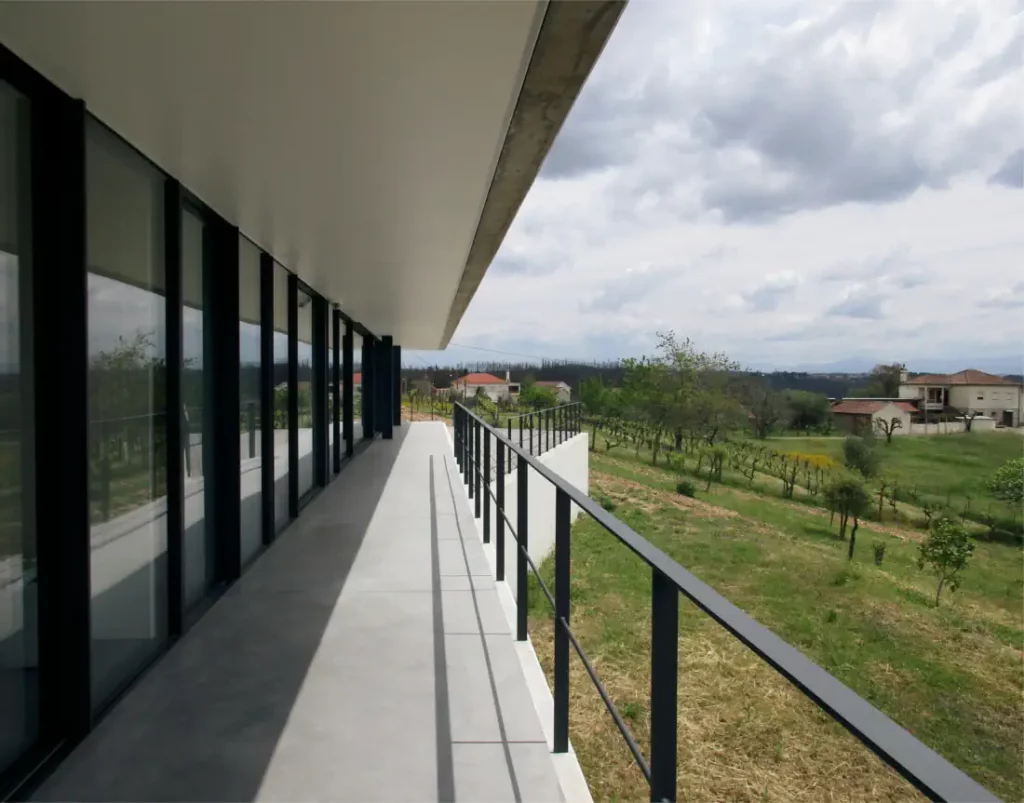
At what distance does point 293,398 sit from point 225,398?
175 centimetres

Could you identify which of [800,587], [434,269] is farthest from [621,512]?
[434,269]

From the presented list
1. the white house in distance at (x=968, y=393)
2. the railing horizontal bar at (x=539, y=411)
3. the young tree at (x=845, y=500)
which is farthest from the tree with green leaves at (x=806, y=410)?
the railing horizontal bar at (x=539, y=411)

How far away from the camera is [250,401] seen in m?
4.19

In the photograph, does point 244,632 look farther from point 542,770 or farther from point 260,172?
point 260,172

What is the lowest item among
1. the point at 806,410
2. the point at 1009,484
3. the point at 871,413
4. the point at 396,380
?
the point at 1009,484

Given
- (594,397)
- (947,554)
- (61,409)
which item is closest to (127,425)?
(61,409)

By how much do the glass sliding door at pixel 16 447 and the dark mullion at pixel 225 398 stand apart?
150 centimetres

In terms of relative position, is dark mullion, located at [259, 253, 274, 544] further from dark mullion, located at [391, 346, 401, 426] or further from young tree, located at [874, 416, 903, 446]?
young tree, located at [874, 416, 903, 446]

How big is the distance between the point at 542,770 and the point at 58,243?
1.98 meters

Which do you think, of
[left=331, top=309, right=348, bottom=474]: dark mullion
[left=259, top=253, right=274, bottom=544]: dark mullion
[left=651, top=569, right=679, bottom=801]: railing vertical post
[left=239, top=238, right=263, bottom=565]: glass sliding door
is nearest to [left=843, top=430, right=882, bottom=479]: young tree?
[left=331, top=309, right=348, bottom=474]: dark mullion

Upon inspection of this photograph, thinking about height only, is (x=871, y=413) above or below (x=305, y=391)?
below

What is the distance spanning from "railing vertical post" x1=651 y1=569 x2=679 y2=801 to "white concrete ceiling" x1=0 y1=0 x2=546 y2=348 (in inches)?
47.3

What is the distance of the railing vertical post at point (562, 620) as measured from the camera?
2051mm

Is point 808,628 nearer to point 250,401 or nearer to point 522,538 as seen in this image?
point 250,401
